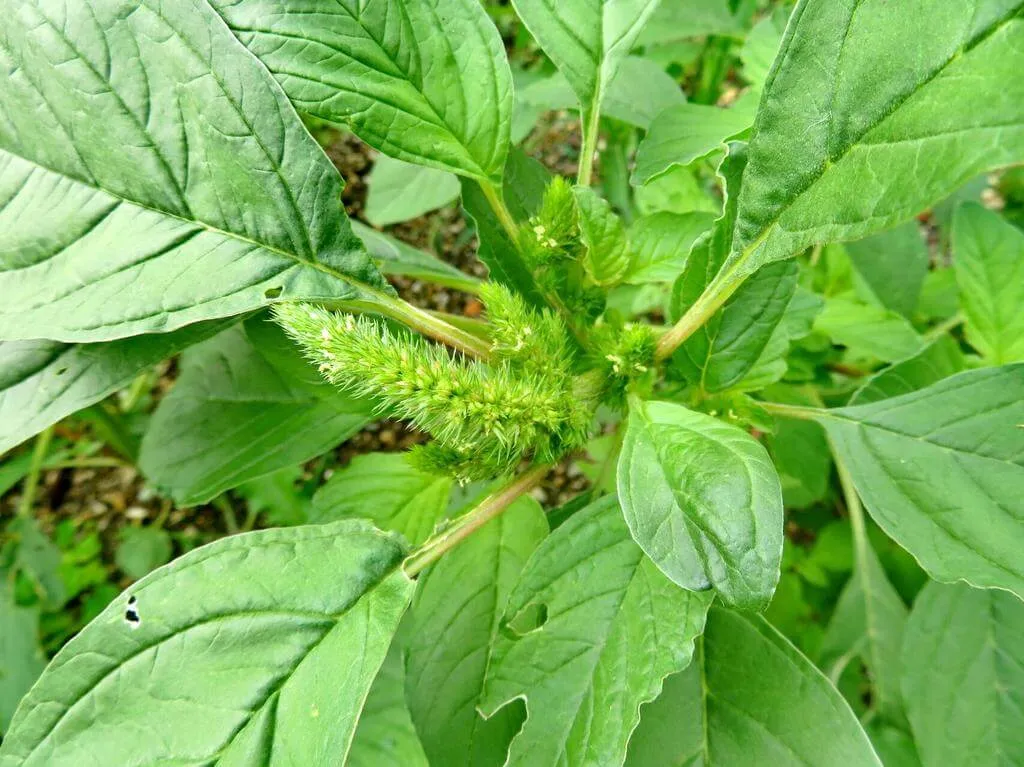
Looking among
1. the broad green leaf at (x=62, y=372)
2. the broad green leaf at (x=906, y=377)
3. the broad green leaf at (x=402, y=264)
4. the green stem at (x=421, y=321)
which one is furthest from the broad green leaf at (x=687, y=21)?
the broad green leaf at (x=62, y=372)

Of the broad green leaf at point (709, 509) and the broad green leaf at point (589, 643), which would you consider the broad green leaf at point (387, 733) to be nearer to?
the broad green leaf at point (589, 643)

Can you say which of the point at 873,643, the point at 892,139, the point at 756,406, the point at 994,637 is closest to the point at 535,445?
the point at 756,406

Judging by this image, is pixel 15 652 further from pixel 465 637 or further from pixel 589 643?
pixel 589 643

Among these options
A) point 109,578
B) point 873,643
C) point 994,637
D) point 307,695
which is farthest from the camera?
point 109,578

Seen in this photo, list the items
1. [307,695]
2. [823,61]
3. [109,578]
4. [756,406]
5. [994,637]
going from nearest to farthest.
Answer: [823,61]
[307,695]
[756,406]
[994,637]
[109,578]

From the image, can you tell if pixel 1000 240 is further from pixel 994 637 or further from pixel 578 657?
pixel 578 657

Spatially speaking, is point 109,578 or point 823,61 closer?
point 823,61

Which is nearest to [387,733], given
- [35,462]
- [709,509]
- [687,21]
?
[709,509]

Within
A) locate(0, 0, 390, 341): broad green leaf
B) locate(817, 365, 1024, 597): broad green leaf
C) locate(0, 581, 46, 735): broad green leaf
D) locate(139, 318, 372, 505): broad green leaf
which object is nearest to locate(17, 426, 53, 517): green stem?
locate(0, 581, 46, 735): broad green leaf
